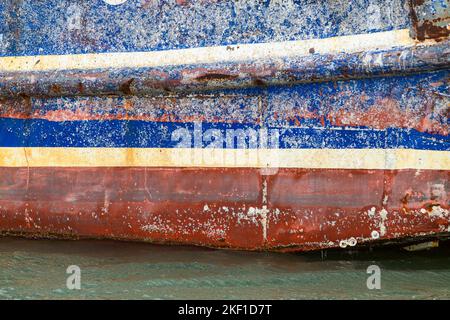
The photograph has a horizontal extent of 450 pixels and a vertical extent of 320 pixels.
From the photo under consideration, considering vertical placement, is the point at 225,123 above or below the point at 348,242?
above

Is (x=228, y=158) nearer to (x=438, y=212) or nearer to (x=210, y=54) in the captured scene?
(x=210, y=54)

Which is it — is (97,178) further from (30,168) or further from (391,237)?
(391,237)

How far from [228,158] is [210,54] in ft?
1.61

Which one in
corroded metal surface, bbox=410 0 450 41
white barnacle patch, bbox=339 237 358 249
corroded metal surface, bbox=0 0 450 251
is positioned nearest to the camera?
corroded metal surface, bbox=410 0 450 41

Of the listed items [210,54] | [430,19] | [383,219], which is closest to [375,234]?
[383,219]

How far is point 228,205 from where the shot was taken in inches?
136

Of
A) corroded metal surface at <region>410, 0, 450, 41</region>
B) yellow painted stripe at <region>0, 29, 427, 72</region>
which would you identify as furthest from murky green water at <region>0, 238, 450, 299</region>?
corroded metal surface at <region>410, 0, 450, 41</region>

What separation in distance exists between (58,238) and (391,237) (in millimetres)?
1689

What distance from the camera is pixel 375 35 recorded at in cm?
320

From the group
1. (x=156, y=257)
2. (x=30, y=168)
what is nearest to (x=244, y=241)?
(x=156, y=257)

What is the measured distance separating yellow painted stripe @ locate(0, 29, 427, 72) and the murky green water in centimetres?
91

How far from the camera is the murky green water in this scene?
3.06 metres

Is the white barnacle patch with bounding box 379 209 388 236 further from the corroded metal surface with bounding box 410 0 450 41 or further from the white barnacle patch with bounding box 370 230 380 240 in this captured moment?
the corroded metal surface with bounding box 410 0 450 41

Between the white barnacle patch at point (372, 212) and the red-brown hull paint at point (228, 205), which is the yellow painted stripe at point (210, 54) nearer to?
the red-brown hull paint at point (228, 205)
